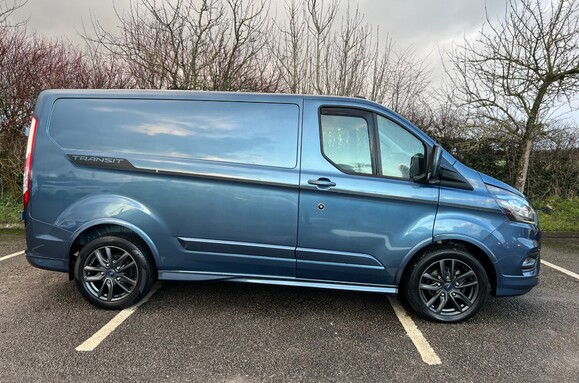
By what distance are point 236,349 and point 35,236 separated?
7.17ft

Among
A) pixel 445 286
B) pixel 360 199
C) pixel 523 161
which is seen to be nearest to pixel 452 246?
pixel 445 286

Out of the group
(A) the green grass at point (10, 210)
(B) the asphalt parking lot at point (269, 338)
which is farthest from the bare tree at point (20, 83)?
(B) the asphalt parking lot at point (269, 338)

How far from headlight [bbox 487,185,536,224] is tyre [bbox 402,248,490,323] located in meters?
0.51

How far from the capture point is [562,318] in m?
3.50

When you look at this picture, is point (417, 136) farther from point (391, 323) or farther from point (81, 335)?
point (81, 335)

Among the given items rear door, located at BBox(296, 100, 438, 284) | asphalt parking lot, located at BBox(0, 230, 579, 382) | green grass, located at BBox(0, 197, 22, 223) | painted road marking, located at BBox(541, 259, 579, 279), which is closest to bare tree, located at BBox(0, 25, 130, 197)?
green grass, located at BBox(0, 197, 22, 223)

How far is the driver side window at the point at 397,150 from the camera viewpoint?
10.7 feet

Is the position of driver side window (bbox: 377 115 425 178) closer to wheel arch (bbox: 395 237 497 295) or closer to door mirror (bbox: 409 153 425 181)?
door mirror (bbox: 409 153 425 181)

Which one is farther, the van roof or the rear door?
the van roof

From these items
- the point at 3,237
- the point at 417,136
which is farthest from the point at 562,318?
the point at 3,237

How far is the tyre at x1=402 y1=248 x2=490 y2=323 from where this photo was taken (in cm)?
326

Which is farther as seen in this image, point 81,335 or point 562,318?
point 562,318

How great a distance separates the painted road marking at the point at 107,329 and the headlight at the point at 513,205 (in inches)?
136

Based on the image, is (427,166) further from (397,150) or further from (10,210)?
(10,210)
